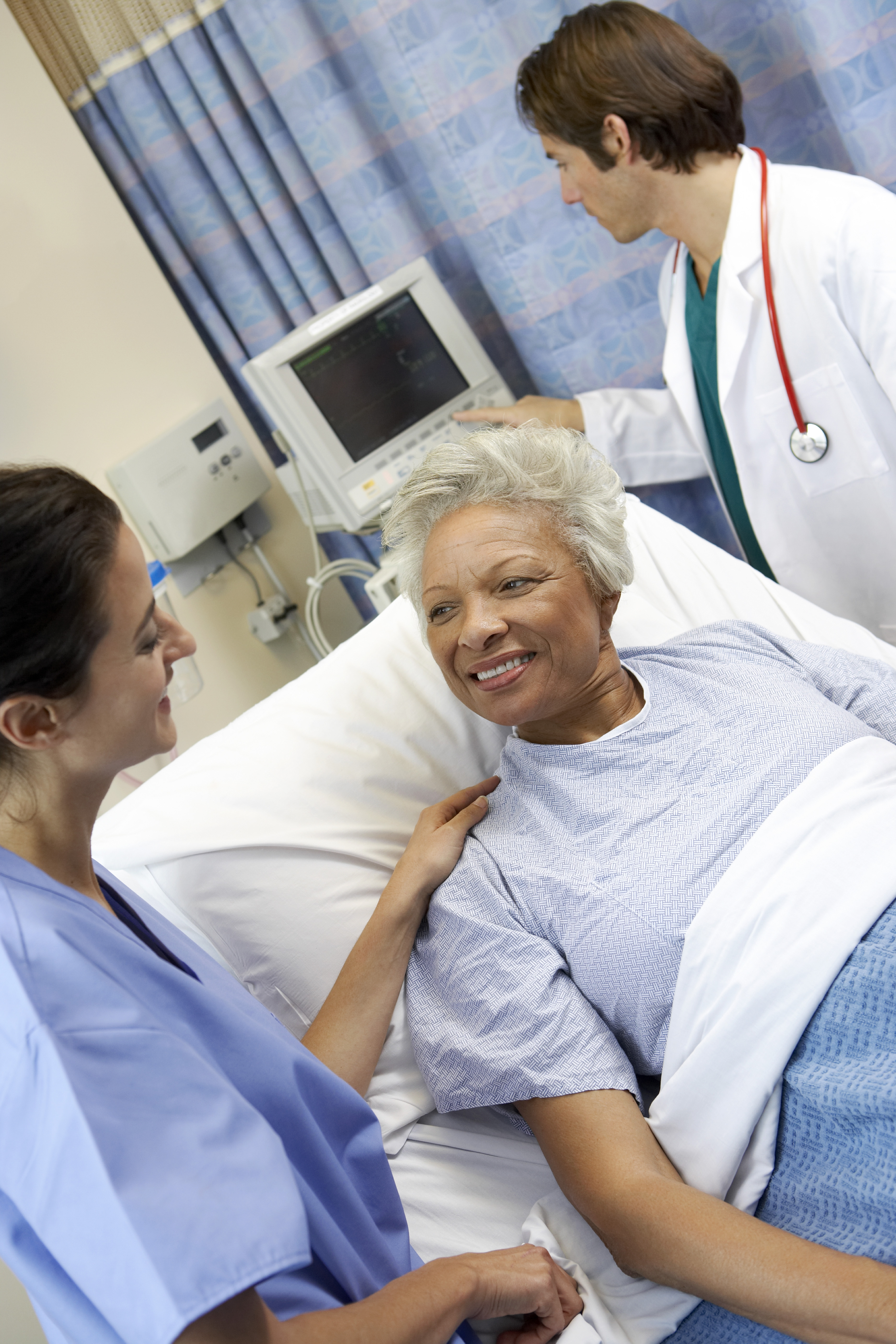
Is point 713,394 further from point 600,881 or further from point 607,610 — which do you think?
point 600,881

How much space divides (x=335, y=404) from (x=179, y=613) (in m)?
0.57

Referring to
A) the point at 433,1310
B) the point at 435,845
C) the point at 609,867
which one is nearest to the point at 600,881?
the point at 609,867

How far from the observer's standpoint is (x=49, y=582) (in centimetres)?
71

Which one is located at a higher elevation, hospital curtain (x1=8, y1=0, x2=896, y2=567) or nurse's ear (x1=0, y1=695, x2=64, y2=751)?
hospital curtain (x1=8, y1=0, x2=896, y2=567)

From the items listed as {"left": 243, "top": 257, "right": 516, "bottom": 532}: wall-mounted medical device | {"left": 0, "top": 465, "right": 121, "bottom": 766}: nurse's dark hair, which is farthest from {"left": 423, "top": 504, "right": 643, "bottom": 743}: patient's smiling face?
{"left": 243, "top": 257, "right": 516, "bottom": 532}: wall-mounted medical device

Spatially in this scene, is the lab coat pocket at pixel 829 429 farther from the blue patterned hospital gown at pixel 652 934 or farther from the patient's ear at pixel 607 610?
the patient's ear at pixel 607 610

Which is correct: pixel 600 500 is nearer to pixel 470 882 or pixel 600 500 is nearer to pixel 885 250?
pixel 470 882

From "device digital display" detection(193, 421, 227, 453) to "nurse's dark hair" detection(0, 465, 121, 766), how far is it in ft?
5.26

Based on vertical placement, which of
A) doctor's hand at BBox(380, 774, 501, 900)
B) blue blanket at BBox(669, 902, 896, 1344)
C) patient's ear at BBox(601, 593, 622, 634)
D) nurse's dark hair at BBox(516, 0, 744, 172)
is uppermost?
nurse's dark hair at BBox(516, 0, 744, 172)

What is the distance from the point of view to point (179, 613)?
2.29m

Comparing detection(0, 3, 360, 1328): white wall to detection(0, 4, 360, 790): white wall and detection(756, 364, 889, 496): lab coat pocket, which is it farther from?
detection(756, 364, 889, 496): lab coat pocket

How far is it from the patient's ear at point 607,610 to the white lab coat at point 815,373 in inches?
26.4

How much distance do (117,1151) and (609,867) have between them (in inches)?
26.8

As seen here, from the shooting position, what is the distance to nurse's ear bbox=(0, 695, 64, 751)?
2.33ft
